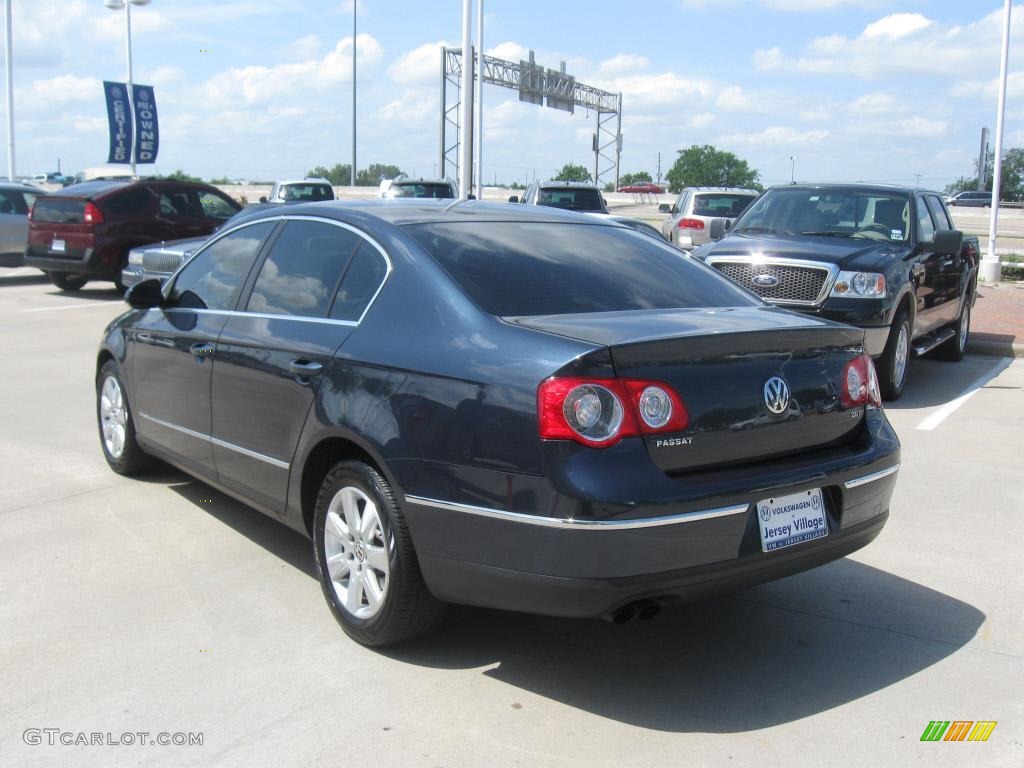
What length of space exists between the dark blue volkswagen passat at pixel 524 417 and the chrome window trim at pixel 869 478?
0.02 m

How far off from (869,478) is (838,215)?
682 centimetres

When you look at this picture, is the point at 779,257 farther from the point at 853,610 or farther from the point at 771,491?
the point at 771,491

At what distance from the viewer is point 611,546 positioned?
3270mm

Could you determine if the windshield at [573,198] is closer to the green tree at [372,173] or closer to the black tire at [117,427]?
the black tire at [117,427]

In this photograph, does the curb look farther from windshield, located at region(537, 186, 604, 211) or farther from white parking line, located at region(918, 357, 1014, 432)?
windshield, located at region(537, 186, 604, 211)

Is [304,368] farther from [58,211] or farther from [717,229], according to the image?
[58,211]

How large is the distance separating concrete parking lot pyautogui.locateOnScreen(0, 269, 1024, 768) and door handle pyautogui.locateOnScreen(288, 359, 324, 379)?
974mm

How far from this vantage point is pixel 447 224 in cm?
445

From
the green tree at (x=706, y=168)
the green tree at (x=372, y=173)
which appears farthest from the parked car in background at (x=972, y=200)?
the green tree at (x=372, y=173)

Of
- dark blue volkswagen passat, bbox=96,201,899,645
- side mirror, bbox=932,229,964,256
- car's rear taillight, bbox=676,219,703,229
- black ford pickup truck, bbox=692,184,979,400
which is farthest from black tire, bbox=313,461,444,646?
car's rear taillight, bbox=676,219,703,229

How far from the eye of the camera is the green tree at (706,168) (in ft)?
264

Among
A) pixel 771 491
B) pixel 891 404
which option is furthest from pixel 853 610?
pixel 891 404

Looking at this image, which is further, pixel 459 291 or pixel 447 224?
pixel 447 224

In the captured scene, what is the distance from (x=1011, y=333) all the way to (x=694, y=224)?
667cm
